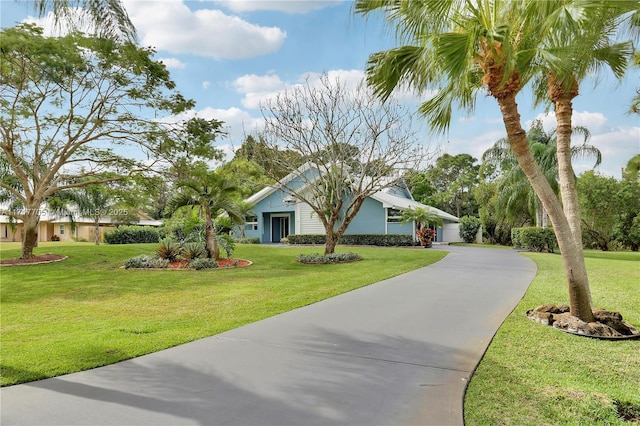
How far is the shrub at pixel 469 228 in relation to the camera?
3173 cm

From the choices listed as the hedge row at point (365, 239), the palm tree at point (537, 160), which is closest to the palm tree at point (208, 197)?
the hedge row at point (365, 239)

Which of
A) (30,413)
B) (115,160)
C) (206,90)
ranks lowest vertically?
(30,413)

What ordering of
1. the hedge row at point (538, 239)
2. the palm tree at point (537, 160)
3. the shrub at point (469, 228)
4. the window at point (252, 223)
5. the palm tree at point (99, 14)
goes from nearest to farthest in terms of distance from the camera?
the palm tree at point (99, 14)
the hedge row at point (538, 239)
the palm tree at point (537, 160)
the window at point (252, 223)
the shrub at point (469, 228)

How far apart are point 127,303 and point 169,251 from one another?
6.65 meters

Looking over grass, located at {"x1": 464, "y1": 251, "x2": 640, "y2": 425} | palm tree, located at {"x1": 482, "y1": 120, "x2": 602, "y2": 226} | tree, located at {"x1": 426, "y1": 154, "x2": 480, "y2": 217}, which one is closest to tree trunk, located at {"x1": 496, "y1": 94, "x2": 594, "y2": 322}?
grass, located at {"x1": 464, "y1": 251, "x2": 640, "y2": 425}

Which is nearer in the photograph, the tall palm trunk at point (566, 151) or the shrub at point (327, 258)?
the tall palm trunk at point (566, 151)

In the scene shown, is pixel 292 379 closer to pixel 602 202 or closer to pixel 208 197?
pixel 208 197

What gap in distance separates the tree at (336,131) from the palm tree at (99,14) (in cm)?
1128

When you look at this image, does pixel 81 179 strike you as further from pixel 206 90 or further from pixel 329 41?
pixel 329 41

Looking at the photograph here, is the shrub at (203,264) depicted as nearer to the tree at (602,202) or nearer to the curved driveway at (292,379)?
the curved driveway at (292,379)

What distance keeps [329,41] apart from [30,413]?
10436 mm

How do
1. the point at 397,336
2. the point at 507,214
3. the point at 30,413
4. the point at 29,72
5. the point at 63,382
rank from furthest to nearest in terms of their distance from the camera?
the point at 507,214
the point at 29,72
the point at 397,336
the point at 63,382
the point at 30,413

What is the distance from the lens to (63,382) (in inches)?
150

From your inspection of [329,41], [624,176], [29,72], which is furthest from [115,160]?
[624,176]
